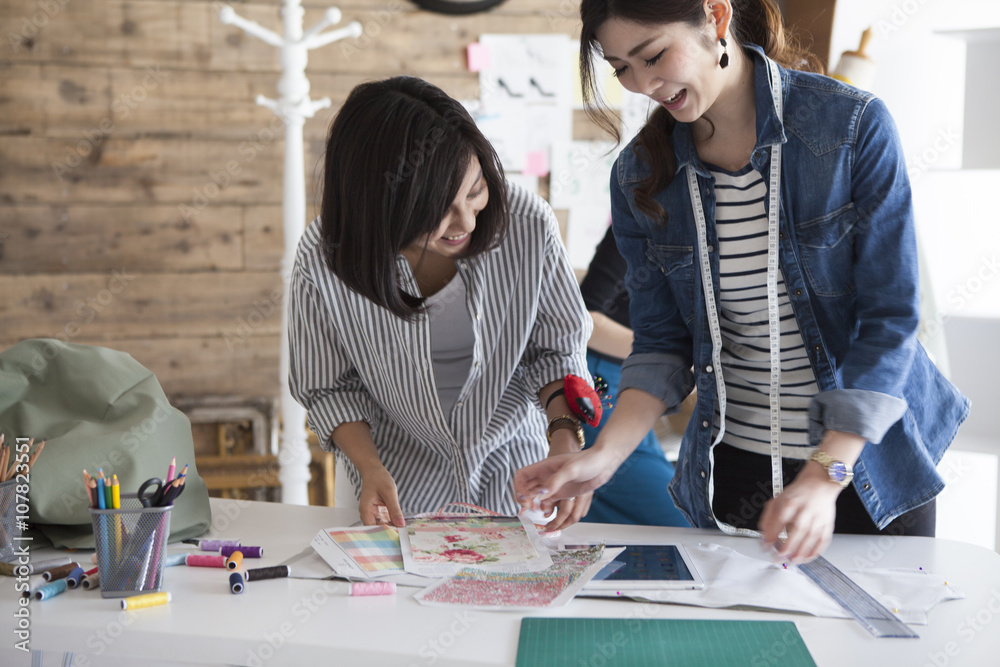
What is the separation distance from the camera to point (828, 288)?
1083mm

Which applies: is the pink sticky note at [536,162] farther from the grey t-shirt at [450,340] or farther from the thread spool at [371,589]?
the thread spool at [371,589]

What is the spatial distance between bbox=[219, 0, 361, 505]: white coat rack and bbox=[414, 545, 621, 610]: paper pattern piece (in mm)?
1383

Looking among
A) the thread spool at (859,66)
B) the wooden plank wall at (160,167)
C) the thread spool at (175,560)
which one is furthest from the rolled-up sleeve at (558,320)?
the wooden plank wall at (160,167)

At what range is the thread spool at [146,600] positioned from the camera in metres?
0.92

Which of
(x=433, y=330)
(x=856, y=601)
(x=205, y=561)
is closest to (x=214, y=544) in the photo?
(x=205, y=561)

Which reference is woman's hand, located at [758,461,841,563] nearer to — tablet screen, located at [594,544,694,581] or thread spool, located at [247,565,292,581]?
tablet screen, located at [594,544,694,581]

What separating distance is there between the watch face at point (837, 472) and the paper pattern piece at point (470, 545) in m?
0.34

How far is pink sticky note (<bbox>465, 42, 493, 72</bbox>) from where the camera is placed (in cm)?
281

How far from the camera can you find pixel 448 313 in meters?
1.29

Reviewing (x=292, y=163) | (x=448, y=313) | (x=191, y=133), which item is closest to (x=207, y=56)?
(x=191, y=133)

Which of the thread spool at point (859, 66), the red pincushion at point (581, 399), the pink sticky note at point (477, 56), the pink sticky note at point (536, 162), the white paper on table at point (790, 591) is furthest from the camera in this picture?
the pink sticky note at point (536, 162)

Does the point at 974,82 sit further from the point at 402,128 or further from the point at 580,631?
the point at 580,631

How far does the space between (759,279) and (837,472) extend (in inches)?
12.3

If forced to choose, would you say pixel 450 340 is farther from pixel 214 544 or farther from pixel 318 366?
pixel 214 544
